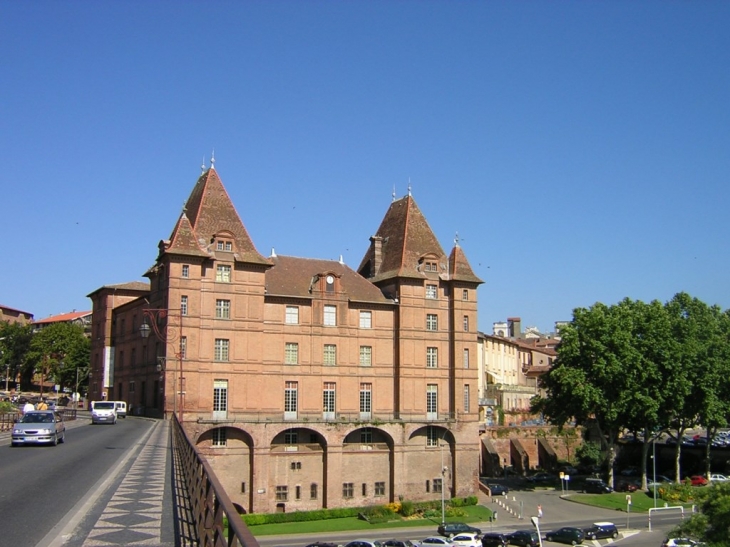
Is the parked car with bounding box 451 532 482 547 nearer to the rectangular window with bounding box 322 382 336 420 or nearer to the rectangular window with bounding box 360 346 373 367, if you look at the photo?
the rectangular window with bounding box 322 382 336 420

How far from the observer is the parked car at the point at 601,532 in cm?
4722

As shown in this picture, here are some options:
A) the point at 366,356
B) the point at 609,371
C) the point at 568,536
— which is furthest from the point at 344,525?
the point at 609,371

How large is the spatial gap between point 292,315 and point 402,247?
11103 mm

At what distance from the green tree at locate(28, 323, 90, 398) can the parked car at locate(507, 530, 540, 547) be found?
68.5 meters

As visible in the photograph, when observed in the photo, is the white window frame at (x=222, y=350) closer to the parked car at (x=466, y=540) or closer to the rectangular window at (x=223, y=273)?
the rectangular window at (x=223, y=273)

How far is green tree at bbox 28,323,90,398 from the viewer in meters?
99.4

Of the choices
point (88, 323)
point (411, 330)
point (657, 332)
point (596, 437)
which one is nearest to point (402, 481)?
point (411, 330)

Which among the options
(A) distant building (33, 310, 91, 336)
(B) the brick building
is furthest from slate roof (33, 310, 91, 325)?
(B) the brick building

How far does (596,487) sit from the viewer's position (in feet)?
211

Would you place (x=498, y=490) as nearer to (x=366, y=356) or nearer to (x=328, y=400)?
(x=366, y=356)

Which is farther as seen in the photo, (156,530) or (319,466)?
(319,466)

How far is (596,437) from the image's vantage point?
82.8 metres

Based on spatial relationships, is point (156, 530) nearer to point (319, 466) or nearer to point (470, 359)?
point (319, 466)

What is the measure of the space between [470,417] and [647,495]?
1495 centimetres
